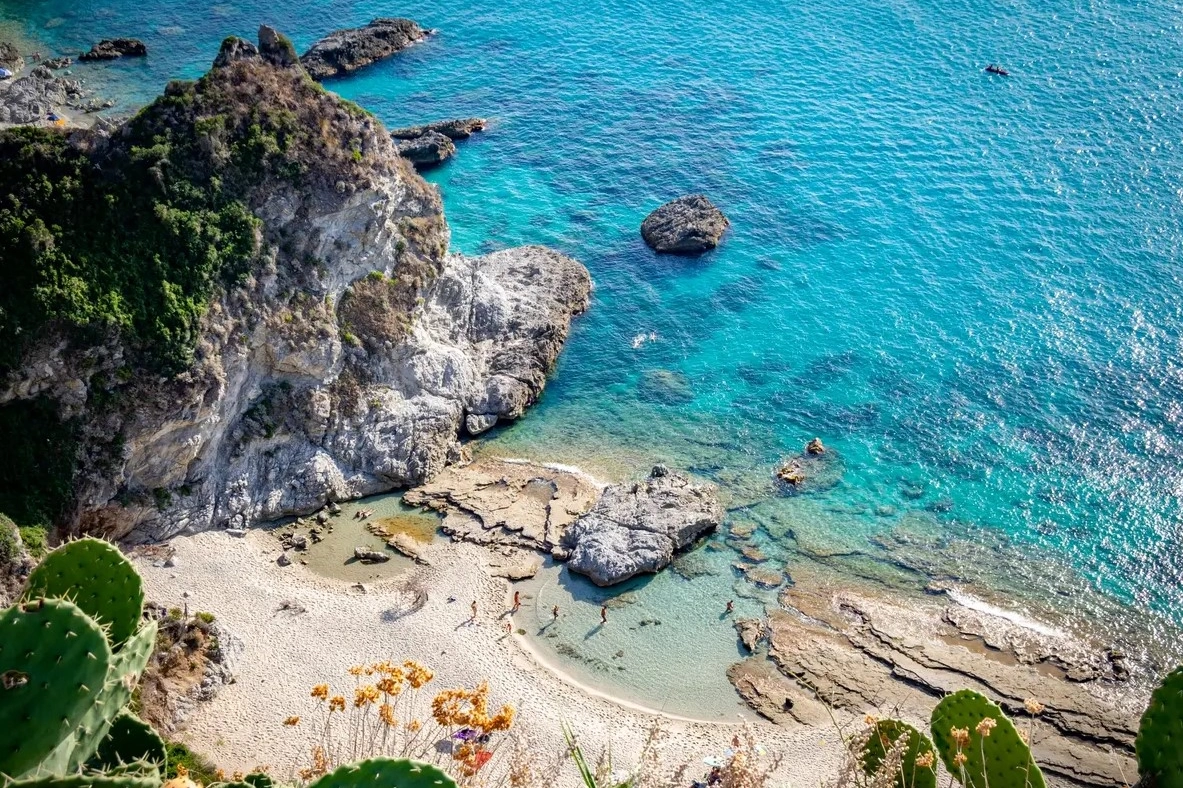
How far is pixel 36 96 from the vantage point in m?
74.4

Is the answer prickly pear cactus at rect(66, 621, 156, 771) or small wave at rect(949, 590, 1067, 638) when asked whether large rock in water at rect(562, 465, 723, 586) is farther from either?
prickly pear cactus at rect(66, 621, 156, 771)

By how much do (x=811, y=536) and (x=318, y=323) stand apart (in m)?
26.3

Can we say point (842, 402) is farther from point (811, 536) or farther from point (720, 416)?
point (811, 536)

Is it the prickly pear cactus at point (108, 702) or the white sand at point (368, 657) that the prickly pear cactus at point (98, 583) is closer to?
the prickly pear cactus at point (108, 702)

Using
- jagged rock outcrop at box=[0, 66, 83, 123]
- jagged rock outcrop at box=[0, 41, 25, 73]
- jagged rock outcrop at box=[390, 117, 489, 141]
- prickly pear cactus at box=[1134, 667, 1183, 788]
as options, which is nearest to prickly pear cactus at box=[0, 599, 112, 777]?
prickly pear cactus at box=[1134, 667, 1183, 788]

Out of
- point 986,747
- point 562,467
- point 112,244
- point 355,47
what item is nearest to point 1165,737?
point 986,747

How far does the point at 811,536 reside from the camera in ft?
159

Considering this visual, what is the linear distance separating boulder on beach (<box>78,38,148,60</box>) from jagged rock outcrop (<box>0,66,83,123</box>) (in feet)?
16.8

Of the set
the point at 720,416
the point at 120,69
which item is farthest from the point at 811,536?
the point at 120,69

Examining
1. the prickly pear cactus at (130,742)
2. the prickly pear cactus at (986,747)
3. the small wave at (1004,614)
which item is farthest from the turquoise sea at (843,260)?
the prickly pear cactus at (130,742)

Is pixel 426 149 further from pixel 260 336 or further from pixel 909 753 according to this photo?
pixel 909 753

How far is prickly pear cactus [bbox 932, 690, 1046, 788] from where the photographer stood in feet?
68.5

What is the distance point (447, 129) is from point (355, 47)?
1714cm

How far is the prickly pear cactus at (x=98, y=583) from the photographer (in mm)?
19359
